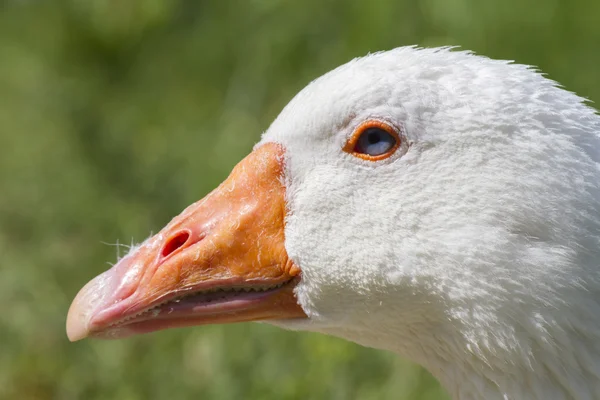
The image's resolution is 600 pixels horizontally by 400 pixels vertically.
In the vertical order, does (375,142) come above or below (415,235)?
above

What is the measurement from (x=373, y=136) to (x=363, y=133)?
0.12 ft

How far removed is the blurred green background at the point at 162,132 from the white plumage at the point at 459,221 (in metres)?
1.74

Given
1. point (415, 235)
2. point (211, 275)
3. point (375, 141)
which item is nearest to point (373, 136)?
point (375, 141)

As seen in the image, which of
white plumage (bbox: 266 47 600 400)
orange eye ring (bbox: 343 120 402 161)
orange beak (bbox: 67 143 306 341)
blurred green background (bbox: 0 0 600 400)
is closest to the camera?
white plumage (bbox: 266 47 600 400)

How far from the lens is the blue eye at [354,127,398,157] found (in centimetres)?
304

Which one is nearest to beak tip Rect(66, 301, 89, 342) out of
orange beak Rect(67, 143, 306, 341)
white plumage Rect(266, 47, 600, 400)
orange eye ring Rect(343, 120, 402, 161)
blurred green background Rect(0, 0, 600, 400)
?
orange beak Rect(67, 143, 306, 341)

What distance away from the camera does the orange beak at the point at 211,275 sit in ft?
10.4

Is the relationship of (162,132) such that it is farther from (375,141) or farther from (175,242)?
(375,141)

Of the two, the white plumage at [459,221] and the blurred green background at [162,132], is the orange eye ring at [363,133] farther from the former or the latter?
the blurred green background at [162,132]

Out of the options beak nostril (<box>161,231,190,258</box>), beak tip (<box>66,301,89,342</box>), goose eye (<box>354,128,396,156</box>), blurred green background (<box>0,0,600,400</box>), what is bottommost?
blurred green background (<box>0,0,600,400</box>)

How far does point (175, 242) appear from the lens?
128 inches

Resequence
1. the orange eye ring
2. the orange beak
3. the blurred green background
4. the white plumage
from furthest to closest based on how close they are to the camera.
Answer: the blurred green background < the orange beak < the orange eye ring < the white plumage

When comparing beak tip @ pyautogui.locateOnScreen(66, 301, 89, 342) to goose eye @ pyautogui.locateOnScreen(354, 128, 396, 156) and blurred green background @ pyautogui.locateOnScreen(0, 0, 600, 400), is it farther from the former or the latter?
blurred green background @ pyautogui.locateOnScreen(0, 0, 600, 400)

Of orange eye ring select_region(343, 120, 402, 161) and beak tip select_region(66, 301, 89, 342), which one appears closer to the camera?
orange eye ring select_region(343, 120, 402, 161)
